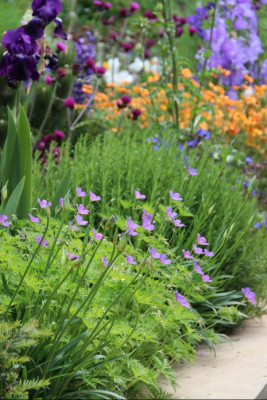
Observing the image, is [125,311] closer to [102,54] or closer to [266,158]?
[266,158]

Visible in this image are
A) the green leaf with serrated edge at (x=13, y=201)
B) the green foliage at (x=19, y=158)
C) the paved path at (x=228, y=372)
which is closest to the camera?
the paved path at (x=228, y=372)

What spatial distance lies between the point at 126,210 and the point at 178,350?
1.02 metres

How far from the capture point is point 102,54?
901cm

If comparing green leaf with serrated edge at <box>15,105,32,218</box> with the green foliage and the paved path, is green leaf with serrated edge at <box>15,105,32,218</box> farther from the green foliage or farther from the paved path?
the paved path

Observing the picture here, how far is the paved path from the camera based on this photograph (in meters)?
2.50

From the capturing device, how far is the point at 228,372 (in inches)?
109

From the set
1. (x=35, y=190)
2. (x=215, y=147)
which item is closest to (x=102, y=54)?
(x=215, y=147)

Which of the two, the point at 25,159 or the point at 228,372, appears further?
the point at 25,159

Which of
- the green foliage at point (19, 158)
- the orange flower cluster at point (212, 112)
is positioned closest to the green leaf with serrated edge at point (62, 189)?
the green foliage at point (19, 158)

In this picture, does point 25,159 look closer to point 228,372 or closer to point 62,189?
point 62,189

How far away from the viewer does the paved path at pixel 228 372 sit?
250 centimetres

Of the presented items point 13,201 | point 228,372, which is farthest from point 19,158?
point 228,372

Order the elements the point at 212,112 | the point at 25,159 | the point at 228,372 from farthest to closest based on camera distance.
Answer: the point at 212,112, the point at 25,159, the point at 228,372

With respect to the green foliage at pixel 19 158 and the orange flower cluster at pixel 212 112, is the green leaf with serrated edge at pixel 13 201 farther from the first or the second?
the orange flower cluster at pixel 212 112
